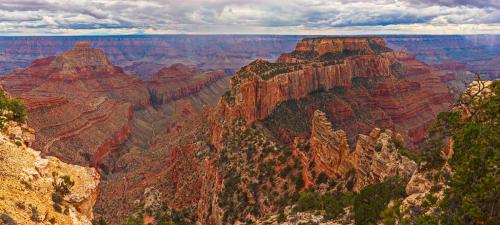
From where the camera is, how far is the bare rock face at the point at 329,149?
2012 inches

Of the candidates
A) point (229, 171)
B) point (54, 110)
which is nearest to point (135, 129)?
point (54, 110)

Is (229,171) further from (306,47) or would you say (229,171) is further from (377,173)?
(306,47)

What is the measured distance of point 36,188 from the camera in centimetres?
2694

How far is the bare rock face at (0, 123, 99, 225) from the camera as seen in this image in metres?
23.4

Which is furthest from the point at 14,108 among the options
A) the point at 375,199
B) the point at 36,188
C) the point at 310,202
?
the point at 375,199

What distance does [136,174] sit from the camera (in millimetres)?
101562

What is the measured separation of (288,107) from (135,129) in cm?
11041

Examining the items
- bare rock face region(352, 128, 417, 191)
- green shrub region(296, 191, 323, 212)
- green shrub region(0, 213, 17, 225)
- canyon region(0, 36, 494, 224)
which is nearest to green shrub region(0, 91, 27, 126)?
canyon region(0, 36, 494, 224)

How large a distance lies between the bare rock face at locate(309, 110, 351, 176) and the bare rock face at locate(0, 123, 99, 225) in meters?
29.3

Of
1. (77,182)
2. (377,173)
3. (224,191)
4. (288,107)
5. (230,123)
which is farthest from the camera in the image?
(288,107)

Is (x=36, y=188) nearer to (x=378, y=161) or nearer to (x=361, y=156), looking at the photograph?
(x=378, y=161)

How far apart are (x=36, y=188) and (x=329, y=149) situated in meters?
Result: 35.9

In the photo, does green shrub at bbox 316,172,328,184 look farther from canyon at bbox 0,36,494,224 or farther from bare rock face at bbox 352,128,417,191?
bare rock face at bbox 352,128,417,191

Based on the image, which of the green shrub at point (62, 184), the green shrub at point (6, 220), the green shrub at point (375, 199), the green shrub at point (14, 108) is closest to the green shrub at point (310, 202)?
the green shrub at point (375, 199)
